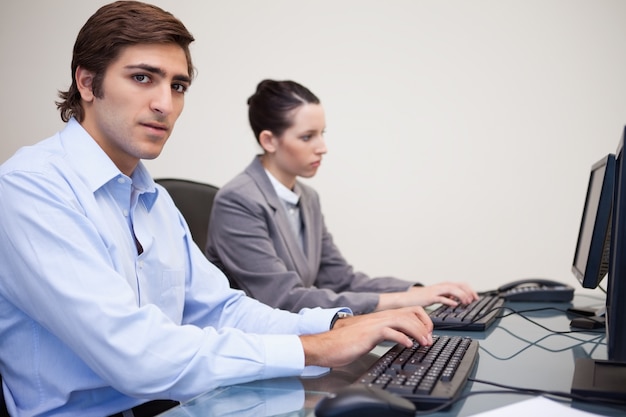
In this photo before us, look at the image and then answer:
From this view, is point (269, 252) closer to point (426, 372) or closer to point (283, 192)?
point (283, 192)

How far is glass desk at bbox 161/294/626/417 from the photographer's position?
0.89m

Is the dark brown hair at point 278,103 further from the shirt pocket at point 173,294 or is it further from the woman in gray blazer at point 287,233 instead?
the shirt pocket at point 173,294

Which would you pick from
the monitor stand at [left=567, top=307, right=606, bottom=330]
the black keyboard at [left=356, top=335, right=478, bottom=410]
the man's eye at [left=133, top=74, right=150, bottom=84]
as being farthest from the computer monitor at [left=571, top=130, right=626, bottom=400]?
the man's eye at [left=133, top=74, right=150, bottom=84]

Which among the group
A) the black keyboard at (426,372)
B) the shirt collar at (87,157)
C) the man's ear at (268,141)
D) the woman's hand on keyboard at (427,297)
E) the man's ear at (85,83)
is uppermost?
the man's ear at (85,83)

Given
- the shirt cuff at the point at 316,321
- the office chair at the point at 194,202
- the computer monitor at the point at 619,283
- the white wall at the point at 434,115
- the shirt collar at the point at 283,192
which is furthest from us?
the white wall at the point at 434,115

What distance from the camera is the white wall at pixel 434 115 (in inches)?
113

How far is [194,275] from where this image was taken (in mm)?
1446

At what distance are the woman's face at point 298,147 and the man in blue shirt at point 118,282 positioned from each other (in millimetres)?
882

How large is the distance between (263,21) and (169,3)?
43 cm

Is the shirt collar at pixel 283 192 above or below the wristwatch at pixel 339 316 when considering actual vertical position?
above

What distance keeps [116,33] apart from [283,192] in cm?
109

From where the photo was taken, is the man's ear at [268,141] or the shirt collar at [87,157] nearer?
the shirt collar at [87,157]

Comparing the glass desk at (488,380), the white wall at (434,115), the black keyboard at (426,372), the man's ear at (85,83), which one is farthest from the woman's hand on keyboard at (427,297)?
the white wall at (434,115)

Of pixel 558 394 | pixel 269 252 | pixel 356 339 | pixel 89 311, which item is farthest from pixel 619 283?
pixel 269 252
